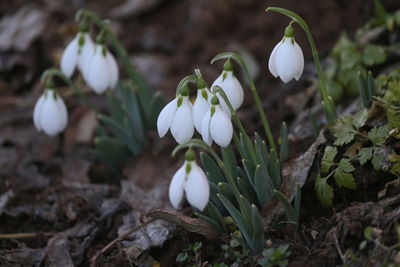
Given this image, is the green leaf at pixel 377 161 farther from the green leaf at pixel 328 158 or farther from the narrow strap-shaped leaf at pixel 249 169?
the narrow strap-shaped leaf at pixel 249 169

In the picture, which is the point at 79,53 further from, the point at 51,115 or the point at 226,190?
the point at 226,190

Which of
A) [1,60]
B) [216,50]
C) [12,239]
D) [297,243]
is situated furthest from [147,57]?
[297,243]

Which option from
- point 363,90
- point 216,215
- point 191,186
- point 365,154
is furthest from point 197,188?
point 363,90

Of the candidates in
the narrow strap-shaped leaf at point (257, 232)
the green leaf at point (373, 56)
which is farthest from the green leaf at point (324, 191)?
the green leaf at point (373, 56)

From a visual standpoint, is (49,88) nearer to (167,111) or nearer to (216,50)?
(167,111)

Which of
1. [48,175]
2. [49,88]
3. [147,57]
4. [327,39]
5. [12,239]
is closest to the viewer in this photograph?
[12,239]

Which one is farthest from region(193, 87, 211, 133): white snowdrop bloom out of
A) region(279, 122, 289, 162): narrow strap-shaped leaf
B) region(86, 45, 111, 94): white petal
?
region(86, 45, 111, 94): white petal

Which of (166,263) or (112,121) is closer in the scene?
(166,263)
